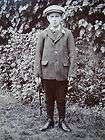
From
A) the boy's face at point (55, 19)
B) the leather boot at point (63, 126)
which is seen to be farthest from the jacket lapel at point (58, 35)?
the leather boot at point (63, 126)

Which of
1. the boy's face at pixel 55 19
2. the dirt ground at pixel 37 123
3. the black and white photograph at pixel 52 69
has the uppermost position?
the boy's face at pixel 55 19

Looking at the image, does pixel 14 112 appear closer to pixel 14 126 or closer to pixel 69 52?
pixel 14 126

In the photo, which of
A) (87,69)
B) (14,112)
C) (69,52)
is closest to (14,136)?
(14,112)

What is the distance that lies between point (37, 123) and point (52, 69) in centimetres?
78

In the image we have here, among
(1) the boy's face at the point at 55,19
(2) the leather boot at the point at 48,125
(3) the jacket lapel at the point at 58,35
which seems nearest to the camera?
(1) the boy's face at the point at 55,19

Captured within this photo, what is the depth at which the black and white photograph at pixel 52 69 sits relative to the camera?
16.1 feet

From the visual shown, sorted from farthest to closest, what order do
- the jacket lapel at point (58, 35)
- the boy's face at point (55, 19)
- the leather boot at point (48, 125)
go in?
the leather boot at point (48, 125)
the jacket lapel at point (58, 35)
the boy's face at point (55, 19)

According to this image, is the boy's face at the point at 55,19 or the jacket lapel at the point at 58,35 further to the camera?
the jacket lapel at the point at 58,35

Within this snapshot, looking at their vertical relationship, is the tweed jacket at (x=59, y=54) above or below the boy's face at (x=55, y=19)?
below

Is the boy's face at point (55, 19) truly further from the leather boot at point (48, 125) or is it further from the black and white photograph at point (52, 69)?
the leather boot at point (48, 125)

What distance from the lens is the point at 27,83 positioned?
6.11m

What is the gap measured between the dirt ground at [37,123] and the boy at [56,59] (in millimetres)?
135

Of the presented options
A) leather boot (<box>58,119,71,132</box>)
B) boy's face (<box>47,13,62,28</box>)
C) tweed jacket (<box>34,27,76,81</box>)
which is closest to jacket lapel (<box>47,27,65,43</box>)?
tweed jacket (<box>34,27,76,81</box>)

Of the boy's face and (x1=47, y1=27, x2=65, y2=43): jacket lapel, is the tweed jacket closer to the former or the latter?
(x1=47, y1=27, x2=65, y2=43): jacket lapel
